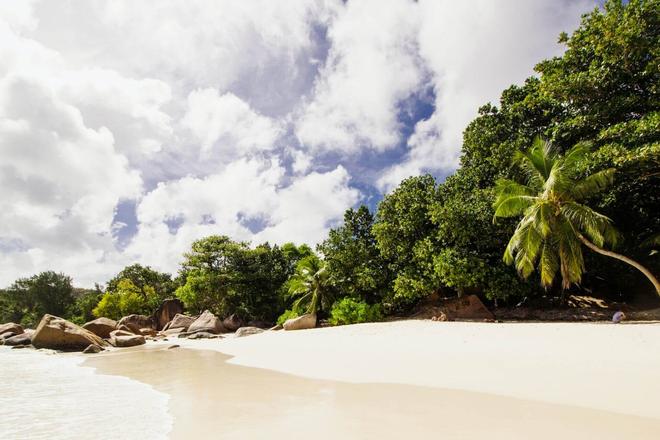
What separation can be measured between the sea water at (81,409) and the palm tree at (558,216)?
13.4 meters

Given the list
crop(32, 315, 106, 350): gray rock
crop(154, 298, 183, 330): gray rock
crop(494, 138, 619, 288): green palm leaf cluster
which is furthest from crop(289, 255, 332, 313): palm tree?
crop(154, 298, 183, 330): gray rock

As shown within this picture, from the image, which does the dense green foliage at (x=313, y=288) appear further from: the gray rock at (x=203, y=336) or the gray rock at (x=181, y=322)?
the gray rock at (x=181, y=322)

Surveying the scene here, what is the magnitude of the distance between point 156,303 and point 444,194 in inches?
1610

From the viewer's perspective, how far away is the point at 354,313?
19.1 m

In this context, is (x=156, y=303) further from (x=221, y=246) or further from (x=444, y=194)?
(x=444, y=194)

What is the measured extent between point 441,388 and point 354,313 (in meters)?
13.4

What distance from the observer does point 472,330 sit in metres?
11.9

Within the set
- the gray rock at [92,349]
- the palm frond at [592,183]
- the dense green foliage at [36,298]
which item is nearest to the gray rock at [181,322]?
the gray rock at [92,349]

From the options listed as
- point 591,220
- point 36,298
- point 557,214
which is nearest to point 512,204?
point 557,214

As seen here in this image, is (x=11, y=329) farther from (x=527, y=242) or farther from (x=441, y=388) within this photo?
(x=527, y=242)

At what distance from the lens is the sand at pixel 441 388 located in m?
3.98

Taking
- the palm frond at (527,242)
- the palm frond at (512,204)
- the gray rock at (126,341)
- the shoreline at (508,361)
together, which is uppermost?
the palm frond at (512,204)

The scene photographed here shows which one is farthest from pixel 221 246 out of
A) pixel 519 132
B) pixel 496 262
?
pixel 519 132

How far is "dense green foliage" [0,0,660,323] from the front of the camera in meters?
12.9
